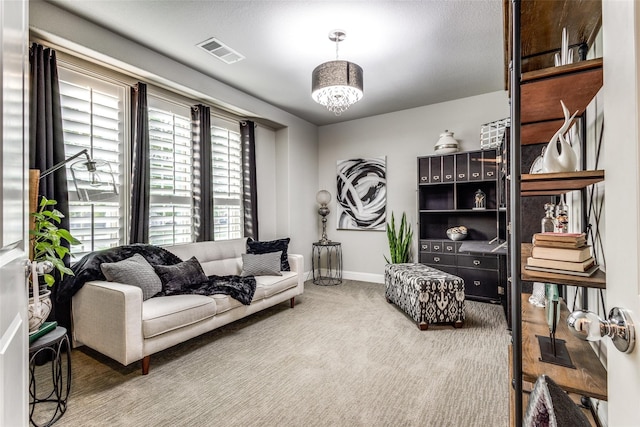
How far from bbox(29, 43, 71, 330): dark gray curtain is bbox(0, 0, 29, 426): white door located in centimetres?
204

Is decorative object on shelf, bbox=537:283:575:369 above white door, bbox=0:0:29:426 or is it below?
below

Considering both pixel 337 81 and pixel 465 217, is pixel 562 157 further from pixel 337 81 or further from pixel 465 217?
pixel 465 217

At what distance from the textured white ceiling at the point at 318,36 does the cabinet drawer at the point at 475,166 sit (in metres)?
0.86

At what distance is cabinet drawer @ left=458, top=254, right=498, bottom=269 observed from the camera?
12.6 feet

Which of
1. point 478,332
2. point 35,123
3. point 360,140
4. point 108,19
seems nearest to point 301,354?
point 478,332

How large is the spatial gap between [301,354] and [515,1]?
2.51 m

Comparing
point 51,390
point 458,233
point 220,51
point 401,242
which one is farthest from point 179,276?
point 458,233

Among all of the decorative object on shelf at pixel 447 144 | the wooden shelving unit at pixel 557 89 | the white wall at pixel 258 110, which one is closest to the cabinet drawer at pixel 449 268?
the decorative object on shelf at pixel 447 144

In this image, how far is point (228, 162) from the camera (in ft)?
14.0

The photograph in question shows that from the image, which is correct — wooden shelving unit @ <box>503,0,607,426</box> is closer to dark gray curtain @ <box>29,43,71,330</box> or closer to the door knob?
the door knob

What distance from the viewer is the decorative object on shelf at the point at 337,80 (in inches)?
105

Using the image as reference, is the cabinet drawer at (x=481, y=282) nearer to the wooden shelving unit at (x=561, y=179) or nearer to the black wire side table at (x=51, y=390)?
the wooden shelving unit at (x=561, y=179)

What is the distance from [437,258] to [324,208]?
2105mm

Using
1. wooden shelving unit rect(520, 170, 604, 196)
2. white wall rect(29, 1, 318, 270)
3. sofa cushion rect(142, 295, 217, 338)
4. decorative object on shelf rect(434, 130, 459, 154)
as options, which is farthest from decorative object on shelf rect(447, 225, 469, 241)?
wooden shelving unit rect(520, 170, 604, 196)
